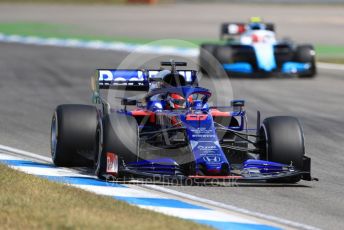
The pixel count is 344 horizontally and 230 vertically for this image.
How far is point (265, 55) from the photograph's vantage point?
963 inches

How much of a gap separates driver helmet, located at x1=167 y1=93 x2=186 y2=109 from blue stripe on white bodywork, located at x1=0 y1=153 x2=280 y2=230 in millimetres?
1147

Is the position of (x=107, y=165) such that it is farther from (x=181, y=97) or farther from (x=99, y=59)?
(x=99, y=59)

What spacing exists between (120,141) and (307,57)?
14.6m

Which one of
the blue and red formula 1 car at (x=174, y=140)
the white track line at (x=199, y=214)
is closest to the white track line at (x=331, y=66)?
the blue and red formula 1 car at (x=174, y=140)

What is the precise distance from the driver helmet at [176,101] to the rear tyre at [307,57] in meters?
13.5

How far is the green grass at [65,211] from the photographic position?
778 centimetres

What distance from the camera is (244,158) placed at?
37.2 feet

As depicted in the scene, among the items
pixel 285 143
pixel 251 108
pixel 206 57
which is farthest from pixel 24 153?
pixel 206 57

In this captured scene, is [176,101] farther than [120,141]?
Yes

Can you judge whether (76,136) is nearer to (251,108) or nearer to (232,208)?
(232,208)

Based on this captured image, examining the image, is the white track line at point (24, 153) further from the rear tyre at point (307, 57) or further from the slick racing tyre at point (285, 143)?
the rear tyre at point (307, 57)

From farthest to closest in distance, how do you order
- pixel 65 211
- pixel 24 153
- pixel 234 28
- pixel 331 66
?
pixel 331 66 → pixel 234 28 → pixel 24 153 → pixel 65 211

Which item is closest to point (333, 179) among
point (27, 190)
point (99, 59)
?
point (27, 190)

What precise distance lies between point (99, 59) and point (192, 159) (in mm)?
17778
